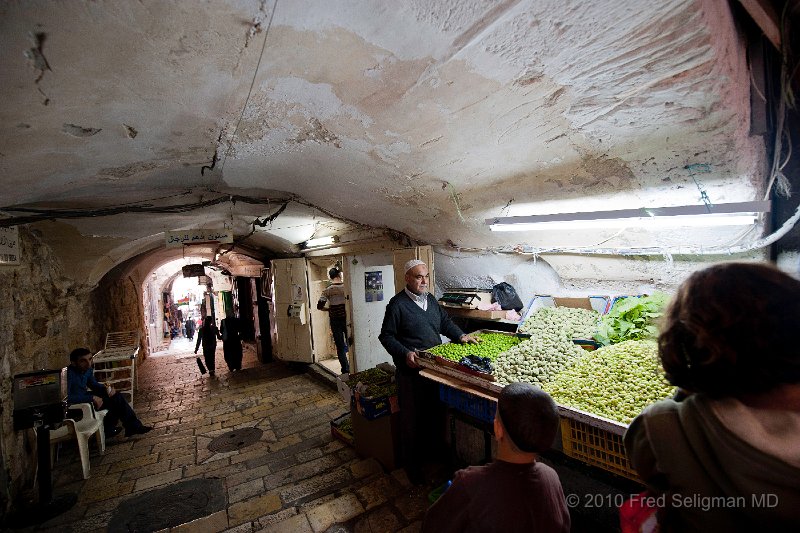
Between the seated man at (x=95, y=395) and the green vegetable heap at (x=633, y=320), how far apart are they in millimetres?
7961

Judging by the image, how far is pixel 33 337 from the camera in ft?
17.7

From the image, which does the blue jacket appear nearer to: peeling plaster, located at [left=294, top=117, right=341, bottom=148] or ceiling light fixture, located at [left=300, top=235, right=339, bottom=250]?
ceiling light fixture, located at [left=300, top=235, right=339, bottom=250]

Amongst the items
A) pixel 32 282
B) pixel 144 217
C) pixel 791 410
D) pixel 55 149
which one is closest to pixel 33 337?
pixel 32 282

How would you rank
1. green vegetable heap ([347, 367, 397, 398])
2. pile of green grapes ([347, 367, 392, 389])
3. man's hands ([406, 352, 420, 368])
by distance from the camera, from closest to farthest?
man's hands ([406, 352, 420, 368])
green vegetable heap ([347, 367, 397, 398])
pile of green grapes ([347, 367, 392, 389])

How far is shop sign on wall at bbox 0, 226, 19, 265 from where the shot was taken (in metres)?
4.38

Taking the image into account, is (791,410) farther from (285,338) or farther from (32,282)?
(285,338)

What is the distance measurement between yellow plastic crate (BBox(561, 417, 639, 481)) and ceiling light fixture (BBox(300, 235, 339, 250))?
20.2ft

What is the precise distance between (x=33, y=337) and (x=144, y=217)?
2.43 meters

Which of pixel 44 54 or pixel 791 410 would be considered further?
pixel 44 54

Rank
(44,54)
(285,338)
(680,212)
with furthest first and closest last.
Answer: (285,338)
(680,212)
(44,54)

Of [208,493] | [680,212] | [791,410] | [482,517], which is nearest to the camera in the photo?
[791,410]

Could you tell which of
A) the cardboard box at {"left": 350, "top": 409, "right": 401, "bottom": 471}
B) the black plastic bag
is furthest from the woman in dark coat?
the black plastic bag

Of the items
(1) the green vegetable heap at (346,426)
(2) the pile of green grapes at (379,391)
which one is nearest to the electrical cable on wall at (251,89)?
(2) the pile of green grapes at (379,391)

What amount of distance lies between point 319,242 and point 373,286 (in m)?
1.73
